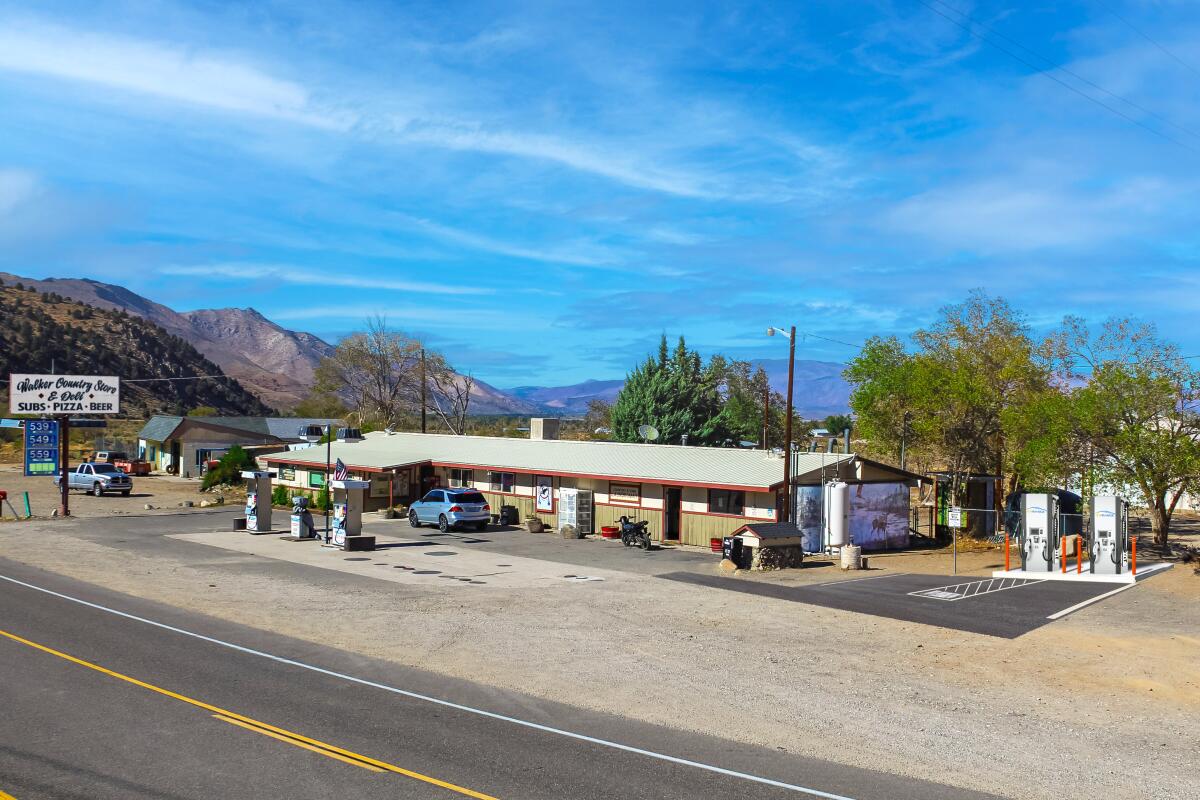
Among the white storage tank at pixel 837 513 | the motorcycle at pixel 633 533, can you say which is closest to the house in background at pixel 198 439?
the motorcycle at pixel 633 533

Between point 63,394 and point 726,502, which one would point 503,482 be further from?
point 63,394

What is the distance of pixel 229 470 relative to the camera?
56812mm

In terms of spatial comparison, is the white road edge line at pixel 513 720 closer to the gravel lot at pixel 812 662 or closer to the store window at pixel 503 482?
the gravel lot at pixel 812 662

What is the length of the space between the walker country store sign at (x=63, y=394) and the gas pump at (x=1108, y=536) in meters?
40.1

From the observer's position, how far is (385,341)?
298 feet

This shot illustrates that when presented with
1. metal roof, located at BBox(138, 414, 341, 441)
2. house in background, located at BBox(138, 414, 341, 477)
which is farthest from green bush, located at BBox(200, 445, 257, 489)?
metal roof, located at BBox(138, 414, 341, 441)

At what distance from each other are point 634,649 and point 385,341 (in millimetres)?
77567

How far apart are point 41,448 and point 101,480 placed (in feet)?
40.9

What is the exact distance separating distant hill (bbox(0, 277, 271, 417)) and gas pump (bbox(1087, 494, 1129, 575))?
103274 mm

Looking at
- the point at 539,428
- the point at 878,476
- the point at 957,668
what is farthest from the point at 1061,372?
the point at 957,668

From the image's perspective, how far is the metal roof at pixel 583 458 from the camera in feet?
115

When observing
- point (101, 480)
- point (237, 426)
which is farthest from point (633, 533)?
point (237, 426)

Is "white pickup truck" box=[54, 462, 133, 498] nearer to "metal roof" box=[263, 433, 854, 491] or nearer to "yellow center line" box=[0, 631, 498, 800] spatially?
"metal roof" box=[263, 433, 854, 491]

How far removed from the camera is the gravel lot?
1146cm
